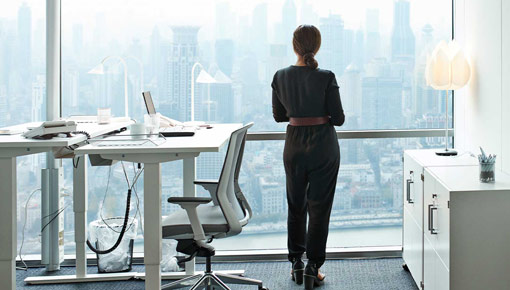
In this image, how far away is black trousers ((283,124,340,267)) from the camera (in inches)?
156

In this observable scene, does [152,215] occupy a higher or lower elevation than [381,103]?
lower

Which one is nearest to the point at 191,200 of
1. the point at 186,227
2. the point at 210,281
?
the point at 186,227

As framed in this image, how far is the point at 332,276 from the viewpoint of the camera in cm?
433

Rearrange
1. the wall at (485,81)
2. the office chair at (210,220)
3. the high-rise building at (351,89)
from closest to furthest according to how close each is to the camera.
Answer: the office chair at (210,220) → the wall at (485,81) → the high-rise building at (351,89)

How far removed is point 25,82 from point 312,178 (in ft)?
7.24

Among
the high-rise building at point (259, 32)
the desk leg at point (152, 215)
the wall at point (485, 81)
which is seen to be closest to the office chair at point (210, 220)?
the desk leg at point (152, 215)

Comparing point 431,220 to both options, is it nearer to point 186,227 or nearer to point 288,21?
point 186,227

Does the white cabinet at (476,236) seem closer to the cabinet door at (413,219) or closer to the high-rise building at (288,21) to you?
the cabinet door at (413,219)

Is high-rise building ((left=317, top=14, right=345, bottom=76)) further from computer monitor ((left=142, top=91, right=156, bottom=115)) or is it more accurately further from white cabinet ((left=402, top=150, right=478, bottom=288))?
computer monitor ((left=142, top=91, right=156, bottom=115))

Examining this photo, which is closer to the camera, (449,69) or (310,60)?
(310,60)

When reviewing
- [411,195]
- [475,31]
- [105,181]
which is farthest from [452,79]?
[105,181]

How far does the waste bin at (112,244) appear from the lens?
448 centimetres

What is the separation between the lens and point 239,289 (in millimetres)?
4086

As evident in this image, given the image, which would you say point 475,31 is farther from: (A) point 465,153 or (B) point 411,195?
(B) point 411,195
